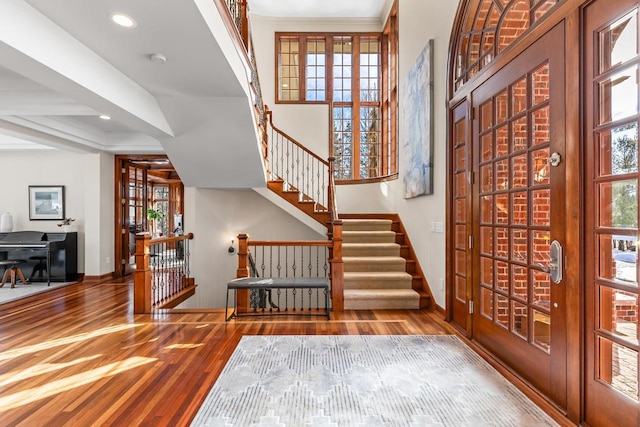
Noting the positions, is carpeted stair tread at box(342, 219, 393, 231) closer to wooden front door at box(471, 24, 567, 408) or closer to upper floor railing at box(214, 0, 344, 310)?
upper floor railing at box(214, 0, 344, 310)

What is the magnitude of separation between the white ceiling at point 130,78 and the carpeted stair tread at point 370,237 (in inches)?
71.4

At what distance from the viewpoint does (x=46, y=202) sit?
7.02 meters

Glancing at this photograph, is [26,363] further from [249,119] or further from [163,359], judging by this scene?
[249,119]

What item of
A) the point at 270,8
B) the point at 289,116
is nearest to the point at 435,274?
the point at 289,116

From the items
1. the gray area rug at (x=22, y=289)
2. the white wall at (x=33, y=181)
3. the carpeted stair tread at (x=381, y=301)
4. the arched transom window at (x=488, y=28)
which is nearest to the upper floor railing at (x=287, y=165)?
the carpeted stair tread at (x=381, y=301)

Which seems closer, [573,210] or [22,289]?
[573,210]

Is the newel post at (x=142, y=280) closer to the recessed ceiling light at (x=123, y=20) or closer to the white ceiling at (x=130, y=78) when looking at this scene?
the white ceiling at (x=130, y=78)

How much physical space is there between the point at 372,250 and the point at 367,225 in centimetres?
69

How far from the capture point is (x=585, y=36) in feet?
6.30

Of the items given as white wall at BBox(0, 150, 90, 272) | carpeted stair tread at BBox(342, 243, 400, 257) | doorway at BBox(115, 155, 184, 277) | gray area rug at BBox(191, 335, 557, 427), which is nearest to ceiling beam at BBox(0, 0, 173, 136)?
gray area rug at BBox(191, 335, 557, 427)

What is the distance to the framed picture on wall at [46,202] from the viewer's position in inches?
275

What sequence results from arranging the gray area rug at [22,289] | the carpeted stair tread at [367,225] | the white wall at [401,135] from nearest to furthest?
the white wall at [401,135]
the gray area rug at [22,289]
the carpeted stair tread at [367,225]

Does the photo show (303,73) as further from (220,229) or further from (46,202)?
(46,202)

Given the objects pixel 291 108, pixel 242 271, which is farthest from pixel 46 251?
pixel 291 108
